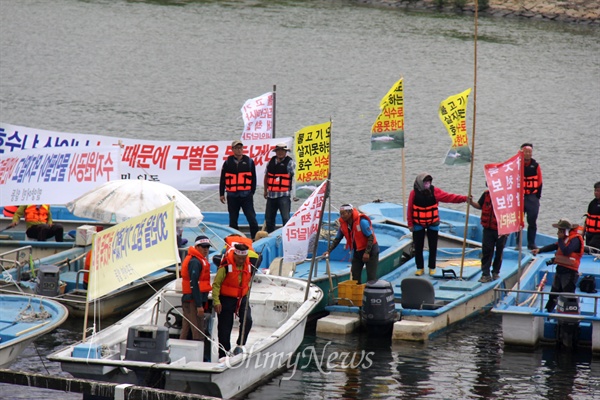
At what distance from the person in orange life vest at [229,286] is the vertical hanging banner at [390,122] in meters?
8.37

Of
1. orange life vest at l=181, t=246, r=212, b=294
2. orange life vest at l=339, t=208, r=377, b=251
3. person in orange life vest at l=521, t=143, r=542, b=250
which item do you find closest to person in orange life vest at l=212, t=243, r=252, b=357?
orange life vest at l=181, t=246, r=212, b=294

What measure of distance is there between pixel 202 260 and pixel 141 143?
7151mm

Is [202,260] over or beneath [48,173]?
beneath

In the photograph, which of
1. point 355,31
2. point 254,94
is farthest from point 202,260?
point 355,31

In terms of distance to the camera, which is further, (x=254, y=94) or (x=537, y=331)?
(x=254, y=94)

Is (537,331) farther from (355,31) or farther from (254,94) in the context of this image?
(355,31)

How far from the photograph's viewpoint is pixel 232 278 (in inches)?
575

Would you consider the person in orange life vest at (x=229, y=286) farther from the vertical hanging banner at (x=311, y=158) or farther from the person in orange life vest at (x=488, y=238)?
the person in orange life vest at (x=488, y=238)

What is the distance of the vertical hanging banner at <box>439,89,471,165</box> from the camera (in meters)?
20.6

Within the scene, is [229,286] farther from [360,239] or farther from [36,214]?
[36,214]

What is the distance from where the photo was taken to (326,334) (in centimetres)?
1791

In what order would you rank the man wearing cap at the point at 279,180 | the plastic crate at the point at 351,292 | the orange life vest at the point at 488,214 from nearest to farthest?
the plastic crate at the point at 351,292, the orange life vest at the point at 488,214, the man wearing cap at the point at 279,180

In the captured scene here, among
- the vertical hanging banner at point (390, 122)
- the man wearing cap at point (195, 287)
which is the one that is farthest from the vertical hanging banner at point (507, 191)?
the man wearing cap at point (195, 287)

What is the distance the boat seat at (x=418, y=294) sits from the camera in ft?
59.5
